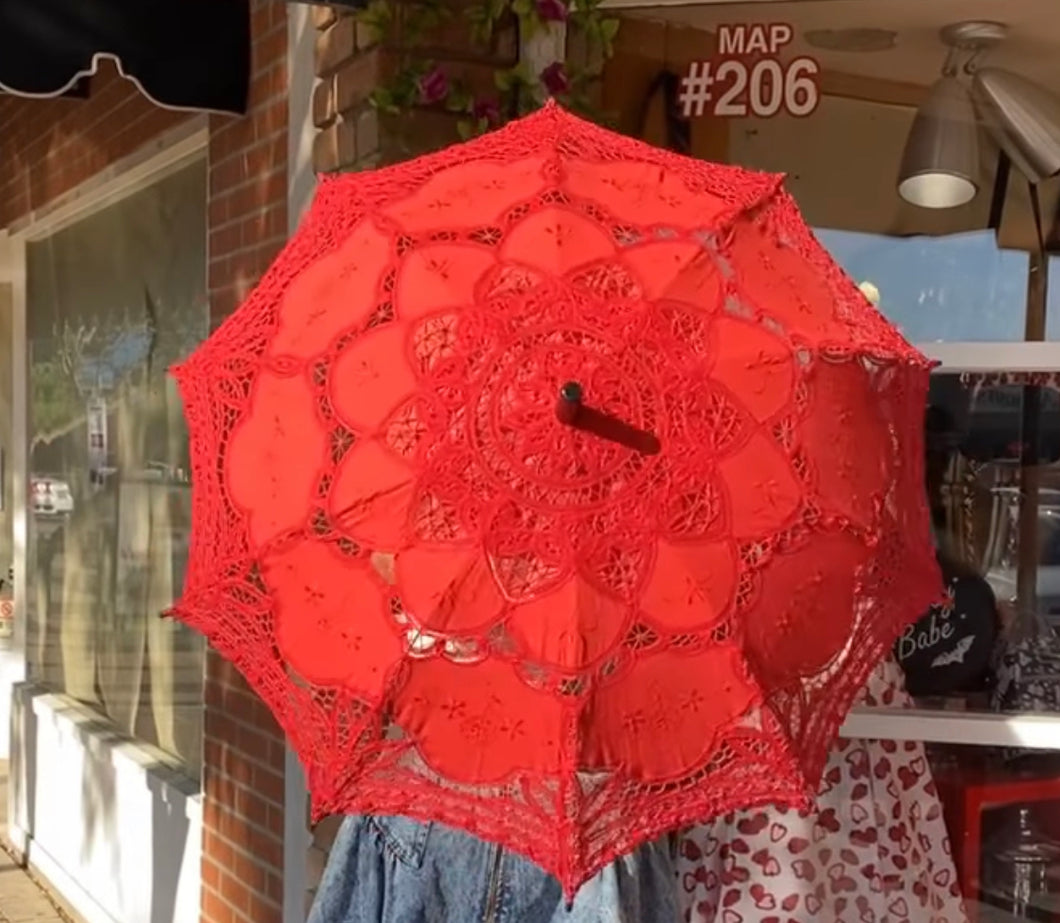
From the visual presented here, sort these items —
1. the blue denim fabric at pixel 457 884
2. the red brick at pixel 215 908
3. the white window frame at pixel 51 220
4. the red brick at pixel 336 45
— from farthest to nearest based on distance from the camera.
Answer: the white window frame at pixel 51 220 < the red brick at pixel 215 908 < the red brick at pixel 336 45 < the blue denim fabric at pixel 457 884

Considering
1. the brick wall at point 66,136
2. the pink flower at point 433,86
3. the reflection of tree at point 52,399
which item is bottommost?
the reflection of tree at point 52,399

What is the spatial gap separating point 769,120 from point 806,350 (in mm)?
1559

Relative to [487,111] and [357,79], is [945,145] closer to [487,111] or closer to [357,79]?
[487,111]

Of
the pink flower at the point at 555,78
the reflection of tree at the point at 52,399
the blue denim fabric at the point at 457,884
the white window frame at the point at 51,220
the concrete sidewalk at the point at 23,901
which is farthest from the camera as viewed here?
the reflection of tree at the point at 52,399

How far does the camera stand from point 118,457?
5789mm

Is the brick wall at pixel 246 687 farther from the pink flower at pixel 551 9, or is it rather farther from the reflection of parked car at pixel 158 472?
the reflection of parked car at pixel 158 472

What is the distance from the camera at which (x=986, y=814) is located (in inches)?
126

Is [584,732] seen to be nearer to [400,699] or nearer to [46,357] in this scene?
[400,699]

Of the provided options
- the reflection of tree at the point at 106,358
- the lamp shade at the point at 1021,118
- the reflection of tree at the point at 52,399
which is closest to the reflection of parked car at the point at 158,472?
the reflection of tree at the point at 106,358

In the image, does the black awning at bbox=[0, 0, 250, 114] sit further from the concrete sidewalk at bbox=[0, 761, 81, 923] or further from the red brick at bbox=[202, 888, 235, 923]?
the concrete sidewalk at bbox=[0, 761, 81, 923]

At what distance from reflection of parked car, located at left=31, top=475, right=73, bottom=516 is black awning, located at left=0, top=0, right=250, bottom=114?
286cm

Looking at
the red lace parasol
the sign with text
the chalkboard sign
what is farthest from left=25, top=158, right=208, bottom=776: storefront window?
the red lace parasol

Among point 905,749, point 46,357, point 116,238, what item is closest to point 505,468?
point 905,749

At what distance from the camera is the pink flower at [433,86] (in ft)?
10.5
